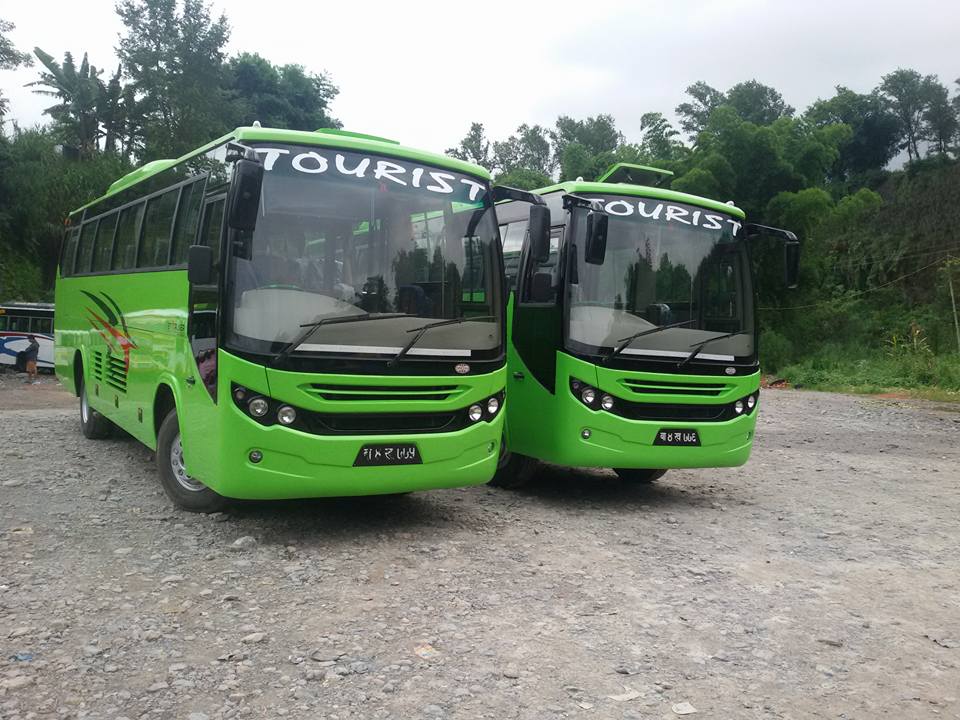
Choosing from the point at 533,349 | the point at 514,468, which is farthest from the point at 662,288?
the point at 514,468

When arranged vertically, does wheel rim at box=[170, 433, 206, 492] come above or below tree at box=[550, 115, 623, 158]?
below

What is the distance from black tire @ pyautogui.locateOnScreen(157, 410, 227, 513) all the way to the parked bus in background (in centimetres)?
2194

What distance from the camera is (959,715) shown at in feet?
13.0

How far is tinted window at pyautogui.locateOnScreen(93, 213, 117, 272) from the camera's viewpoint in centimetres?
1001

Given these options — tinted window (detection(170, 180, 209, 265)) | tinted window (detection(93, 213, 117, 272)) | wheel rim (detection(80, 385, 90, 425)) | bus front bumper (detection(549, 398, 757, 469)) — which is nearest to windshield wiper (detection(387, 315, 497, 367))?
bus front bumper (detection(549, 398, 757, 469))

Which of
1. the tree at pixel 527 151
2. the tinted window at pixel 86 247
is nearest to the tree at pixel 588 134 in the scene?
the tree at pixel 527 151

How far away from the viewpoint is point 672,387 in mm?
8188

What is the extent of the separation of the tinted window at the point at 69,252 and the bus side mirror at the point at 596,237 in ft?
24.1

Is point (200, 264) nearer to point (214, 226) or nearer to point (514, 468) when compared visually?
point (214, 226)

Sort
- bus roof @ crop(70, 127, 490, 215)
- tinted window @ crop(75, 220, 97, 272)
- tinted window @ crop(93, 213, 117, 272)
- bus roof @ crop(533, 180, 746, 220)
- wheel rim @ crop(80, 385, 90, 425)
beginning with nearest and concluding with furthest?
bus roof @ crop(70, 127, 490, 215), bus roof @ crop(533, 180, 746, 220), tinted window @ crop(93, 213, 117, 272), tinted window @ crop(75, 220, 97, 272), wheel rim @ crop(80, 385, 90, 425)

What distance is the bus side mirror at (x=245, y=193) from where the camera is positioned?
233 inches

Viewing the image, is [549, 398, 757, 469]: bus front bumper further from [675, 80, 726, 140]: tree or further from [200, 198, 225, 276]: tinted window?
[675, 80, 726, 140]: tree

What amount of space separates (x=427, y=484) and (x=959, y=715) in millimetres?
3719

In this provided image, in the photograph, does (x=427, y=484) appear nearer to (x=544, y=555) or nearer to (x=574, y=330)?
(x=544, y=555)
